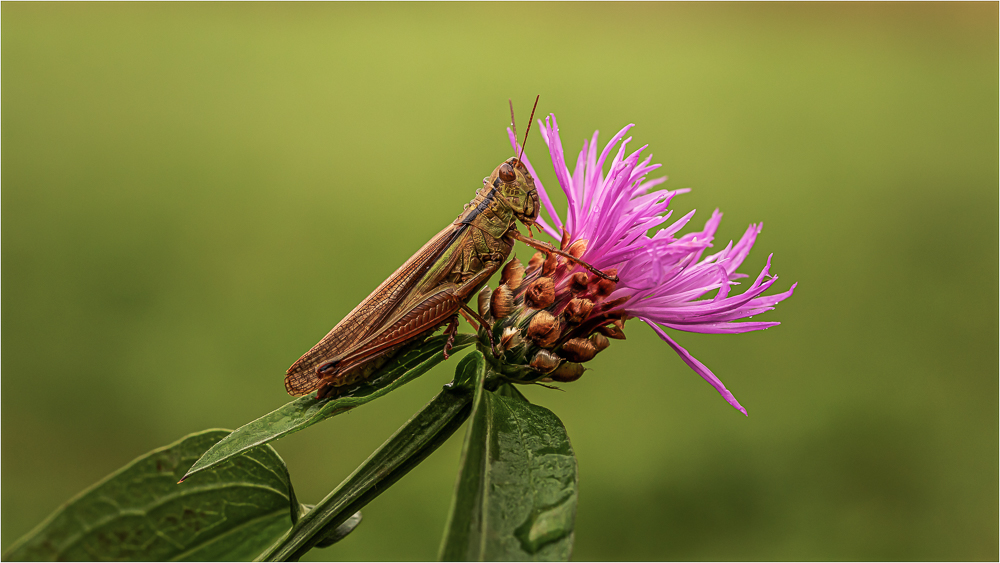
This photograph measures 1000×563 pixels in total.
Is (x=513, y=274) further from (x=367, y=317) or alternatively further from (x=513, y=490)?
(x=513, y=490)

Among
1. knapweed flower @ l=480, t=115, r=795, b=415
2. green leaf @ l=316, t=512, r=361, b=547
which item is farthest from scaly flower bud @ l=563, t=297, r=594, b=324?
green leaf @ l=316, t=512, r=361, b=547

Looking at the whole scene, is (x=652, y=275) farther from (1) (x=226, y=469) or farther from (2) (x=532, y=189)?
(1) (x=226, y=469)

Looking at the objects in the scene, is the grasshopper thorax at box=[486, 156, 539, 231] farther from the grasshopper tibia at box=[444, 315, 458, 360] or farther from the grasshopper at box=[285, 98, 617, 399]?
the grasshopper tibia at box=[444, 315, 458, 360]

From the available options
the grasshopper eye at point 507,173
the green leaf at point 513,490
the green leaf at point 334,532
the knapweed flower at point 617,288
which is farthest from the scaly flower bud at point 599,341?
the green leaf at point 334,532

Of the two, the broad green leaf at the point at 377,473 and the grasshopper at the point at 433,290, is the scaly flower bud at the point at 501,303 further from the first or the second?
the broad green leaf at the point at 377,473

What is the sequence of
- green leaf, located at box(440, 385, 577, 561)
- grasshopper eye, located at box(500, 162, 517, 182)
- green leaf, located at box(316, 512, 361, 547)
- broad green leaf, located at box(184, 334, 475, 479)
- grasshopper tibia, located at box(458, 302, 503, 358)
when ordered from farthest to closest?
grasshopper eye, located at box(500, 162, 517, 182) → grasshopper tibia, located at box(458, 302, 503, 358) → green leaf, located at box(316, 512, 361, 547) → broad green leaf, located at box(184, 334, 475, 479) → green leaf, located at box(440, 385, 577, 561)

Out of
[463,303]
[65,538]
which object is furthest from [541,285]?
[65,538]

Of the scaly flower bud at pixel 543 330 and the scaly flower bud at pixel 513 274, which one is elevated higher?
the scaly flower bud at pixel 513 274
